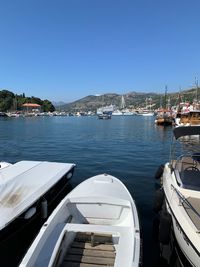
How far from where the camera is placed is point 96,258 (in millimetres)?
7109

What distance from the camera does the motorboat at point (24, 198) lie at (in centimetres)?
865

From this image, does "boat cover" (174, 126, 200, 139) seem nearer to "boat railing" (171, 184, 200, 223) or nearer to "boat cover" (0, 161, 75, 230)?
"boat railing" (171, 184, 200, 223)

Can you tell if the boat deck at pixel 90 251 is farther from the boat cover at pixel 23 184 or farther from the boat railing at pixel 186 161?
the boat railing at pixel 186 161


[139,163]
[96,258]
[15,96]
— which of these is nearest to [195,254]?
[96,258]

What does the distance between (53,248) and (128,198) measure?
352cm

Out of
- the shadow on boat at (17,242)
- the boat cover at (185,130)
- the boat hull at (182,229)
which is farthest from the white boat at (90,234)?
the boat cover at (185,130)

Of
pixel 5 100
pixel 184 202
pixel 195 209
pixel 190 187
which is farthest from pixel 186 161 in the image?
pixel 5 100

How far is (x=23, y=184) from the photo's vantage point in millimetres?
11211

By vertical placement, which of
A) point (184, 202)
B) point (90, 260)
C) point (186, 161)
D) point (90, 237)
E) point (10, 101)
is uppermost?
point (10, 101)

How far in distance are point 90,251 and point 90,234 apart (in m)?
0.55

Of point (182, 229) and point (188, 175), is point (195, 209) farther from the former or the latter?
point (188, 175)

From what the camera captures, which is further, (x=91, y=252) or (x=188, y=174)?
(x=188, y=174)

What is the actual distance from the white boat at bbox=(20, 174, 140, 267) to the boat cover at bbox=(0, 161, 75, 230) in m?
1.51

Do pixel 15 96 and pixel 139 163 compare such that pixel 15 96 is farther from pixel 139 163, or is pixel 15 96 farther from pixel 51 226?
pixel 51 226
